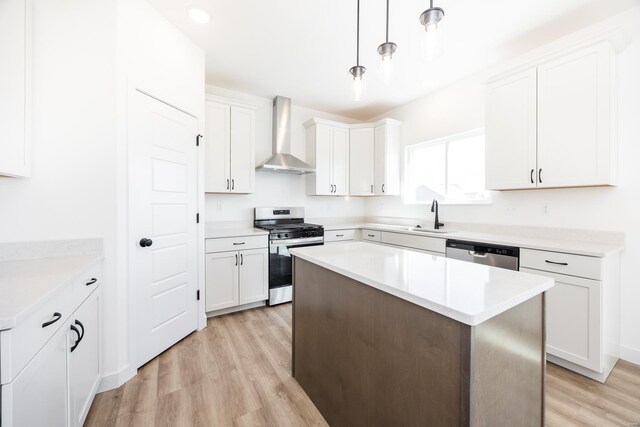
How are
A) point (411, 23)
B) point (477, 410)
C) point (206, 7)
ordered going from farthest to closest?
1. point (411, 23)
2. point (206, 7)
3. point (477, 410)

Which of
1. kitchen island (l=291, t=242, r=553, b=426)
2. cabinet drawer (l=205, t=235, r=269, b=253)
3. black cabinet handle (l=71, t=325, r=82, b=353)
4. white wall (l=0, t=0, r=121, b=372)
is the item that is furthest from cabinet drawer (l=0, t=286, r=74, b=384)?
cabinet drawer (l=205, t=235, r=269, b=253)

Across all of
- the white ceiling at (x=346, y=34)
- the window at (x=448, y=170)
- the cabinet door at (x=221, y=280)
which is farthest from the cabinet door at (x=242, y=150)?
the window at (x=448, y=170)

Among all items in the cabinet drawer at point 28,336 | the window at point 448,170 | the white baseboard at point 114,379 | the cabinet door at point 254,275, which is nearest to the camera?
the cabinet drawer at point 28,336

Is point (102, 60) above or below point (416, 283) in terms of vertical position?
above

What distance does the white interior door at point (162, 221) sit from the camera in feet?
6.41

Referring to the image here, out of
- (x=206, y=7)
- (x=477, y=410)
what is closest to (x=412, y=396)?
(x=477, y=410)

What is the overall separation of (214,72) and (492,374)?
362 centimetres

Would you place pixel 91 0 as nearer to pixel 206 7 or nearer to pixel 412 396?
pixel 206 7

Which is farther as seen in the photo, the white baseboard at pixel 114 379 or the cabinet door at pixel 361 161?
the cabinet door at pixel 361 161

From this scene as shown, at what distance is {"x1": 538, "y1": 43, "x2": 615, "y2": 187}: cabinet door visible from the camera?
1938mm

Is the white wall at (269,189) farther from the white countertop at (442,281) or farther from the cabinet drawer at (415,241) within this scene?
the white countertop at (442,281)

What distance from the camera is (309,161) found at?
4.05 m

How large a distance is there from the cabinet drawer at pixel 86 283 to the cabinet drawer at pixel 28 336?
16 centimetres

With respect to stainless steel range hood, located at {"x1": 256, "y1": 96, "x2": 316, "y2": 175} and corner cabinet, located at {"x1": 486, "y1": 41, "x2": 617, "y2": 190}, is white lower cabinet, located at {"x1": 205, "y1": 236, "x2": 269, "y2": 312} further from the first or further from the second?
corner cabinet, located at {"x1": 486, "y1": 41, "x2": 617, "y2": 190}
